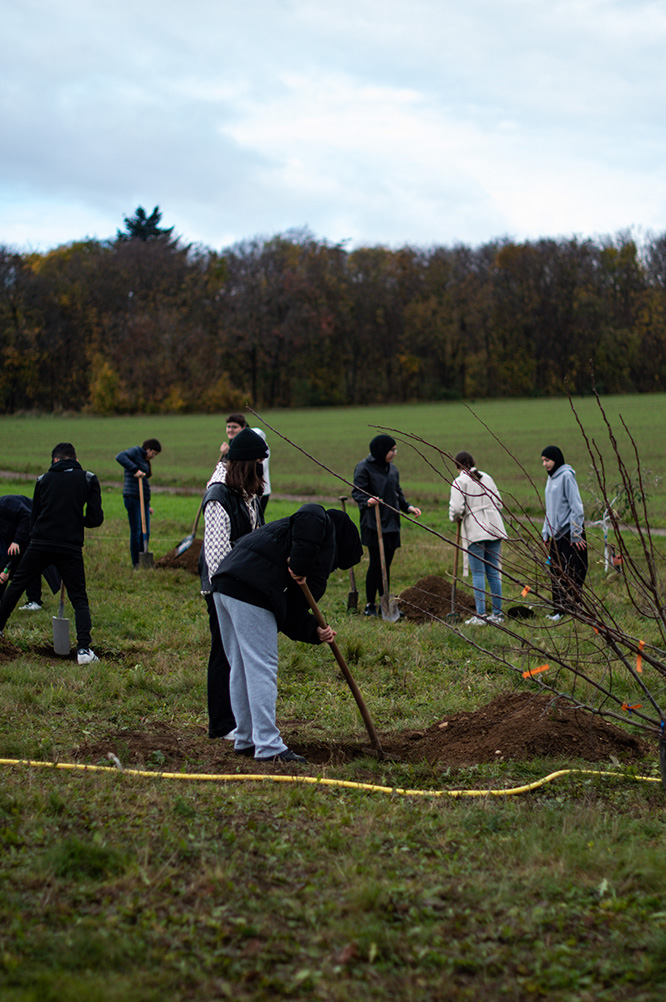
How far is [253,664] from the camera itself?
5367 millimetres

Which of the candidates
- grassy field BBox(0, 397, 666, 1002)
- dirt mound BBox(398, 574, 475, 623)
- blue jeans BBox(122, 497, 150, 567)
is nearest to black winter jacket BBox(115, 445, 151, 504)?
blue jeans BBox(122, 497, 150, 567)

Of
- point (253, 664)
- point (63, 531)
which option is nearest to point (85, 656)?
point (63, 531)

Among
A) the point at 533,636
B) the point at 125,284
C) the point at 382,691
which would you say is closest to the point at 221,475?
the point at 382,691

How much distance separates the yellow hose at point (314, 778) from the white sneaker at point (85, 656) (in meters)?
2.66

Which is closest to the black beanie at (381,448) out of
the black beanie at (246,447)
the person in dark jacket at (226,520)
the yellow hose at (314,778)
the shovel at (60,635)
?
the shovel at (60,635)

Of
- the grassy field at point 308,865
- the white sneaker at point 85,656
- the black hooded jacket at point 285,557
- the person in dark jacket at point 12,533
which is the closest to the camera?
the grassy field at point 308,865

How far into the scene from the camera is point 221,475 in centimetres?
699

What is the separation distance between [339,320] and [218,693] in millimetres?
70006

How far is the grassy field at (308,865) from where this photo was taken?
3.07 metres

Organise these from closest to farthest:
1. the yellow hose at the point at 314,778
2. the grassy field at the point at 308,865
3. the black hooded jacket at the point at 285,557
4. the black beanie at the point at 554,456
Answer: the grassy field at the point at 308,865 → the yellow hose at the point at 314,778 → the black hooded jacket at the point at 285,557 → the black beanie at the point at 554,456

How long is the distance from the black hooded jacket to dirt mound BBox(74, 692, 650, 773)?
3.08 feet

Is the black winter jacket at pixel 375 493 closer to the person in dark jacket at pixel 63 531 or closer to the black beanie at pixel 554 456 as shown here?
the black beanie at pixel 554 456

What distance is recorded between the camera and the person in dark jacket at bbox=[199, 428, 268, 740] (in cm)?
556

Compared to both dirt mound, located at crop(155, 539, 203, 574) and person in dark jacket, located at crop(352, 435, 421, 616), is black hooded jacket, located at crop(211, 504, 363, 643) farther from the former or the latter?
dirt mound, located at crop(155, 539, 203, 574)
